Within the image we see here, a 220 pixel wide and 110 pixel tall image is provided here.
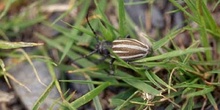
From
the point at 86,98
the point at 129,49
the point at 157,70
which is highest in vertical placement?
the point at 129,49

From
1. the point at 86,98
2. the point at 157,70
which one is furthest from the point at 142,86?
the point at 86,98

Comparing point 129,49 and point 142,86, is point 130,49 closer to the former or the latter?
point 129,49

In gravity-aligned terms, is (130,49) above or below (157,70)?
above

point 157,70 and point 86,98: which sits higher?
point 157,70

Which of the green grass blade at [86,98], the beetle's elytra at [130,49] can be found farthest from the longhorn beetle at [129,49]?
the green grass blade at [86,98]

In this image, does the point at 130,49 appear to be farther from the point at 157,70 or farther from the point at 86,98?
the point at 86,98

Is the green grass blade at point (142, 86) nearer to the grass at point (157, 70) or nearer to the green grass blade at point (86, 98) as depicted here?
the grass at point (157, 70)

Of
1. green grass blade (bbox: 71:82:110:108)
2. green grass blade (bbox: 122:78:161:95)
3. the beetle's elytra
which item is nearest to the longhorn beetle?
the beetle's elytra

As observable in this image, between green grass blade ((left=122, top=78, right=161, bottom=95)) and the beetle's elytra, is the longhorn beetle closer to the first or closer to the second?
the beetle's elytra

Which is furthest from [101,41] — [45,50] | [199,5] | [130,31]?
[199,5]

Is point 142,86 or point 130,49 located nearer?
point 142,86

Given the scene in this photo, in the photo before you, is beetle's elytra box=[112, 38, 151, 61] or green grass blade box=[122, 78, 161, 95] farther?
beetle's elytra box=[112, 38, 151, 61]
